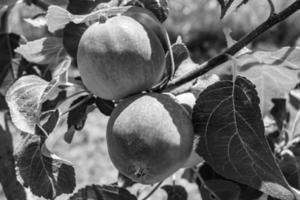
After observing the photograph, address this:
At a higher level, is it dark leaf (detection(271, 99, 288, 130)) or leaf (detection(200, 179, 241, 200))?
leaf (detection(200, 179, 241, 200))

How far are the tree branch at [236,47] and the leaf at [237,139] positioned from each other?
0.04 m

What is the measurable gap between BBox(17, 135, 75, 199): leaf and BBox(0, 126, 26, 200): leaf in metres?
0.26

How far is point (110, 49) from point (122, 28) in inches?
1.7

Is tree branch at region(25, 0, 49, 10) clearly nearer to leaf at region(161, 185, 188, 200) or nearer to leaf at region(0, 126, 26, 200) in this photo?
leaf at region(0, 126, 26, 200)

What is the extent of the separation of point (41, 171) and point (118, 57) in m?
0.27

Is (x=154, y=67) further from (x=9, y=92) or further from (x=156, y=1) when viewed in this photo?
(x=9, y=92)

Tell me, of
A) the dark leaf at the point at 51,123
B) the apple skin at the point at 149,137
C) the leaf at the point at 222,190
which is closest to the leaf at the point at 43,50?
the dark leaf at the point at 51,123

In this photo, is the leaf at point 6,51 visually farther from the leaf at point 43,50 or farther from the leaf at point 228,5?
the leaf at point 228,5

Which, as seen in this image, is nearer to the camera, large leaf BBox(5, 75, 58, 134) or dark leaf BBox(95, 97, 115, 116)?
large leaf BBox(5, 75, 58, 134)

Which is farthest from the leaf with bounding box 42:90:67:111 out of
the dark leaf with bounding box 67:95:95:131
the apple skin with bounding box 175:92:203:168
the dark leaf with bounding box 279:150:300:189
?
the dark leaf with bounding box 279:150:300:189

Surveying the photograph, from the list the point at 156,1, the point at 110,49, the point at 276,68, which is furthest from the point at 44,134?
the point at 276,68

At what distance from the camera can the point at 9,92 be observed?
88 centimetres

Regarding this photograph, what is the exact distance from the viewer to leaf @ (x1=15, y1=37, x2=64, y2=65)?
A: 101 cm

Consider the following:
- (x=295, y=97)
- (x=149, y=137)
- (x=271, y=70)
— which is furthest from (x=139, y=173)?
(x=295, y=97)
